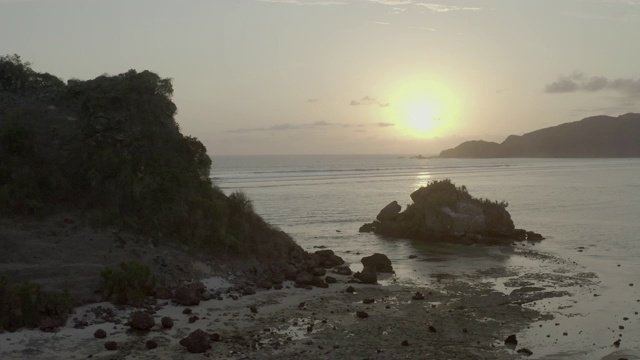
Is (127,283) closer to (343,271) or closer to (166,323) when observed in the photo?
(166,323)

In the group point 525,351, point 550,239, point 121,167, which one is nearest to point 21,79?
point 121,167

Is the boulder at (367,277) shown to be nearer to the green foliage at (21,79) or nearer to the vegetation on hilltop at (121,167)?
the vegetation on hilltop at (121,167)

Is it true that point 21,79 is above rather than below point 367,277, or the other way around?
above

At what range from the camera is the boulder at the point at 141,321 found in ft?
72.4

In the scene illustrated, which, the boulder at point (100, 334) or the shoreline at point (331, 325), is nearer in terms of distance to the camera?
the shoreline at point (331, 325)

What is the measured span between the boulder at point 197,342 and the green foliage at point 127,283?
5.32 meters

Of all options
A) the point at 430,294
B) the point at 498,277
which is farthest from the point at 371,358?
the point at 498,277

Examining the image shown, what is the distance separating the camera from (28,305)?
73.0 feet

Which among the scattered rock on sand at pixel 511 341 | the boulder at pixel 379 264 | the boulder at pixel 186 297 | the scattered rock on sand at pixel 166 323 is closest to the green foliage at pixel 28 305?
the scattered rock on sand at pixel 166 323

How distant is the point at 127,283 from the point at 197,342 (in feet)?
21.5

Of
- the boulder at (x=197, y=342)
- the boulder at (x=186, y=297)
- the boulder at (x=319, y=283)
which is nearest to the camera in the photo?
the boulder at (x=197, y=342)

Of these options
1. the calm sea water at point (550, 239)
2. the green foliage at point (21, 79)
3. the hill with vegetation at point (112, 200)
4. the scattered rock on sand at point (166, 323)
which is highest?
the green foliage at point (21, 79)

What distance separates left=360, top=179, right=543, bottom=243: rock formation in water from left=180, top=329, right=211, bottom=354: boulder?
3280 cm

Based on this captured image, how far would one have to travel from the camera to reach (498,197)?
3617 inches
